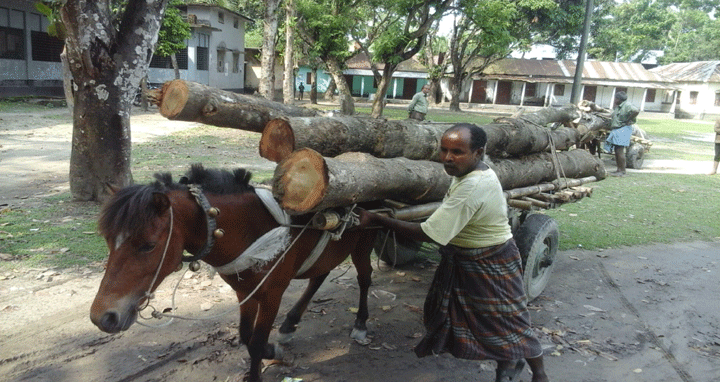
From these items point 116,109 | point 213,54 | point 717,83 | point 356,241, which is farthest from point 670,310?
point 717,83

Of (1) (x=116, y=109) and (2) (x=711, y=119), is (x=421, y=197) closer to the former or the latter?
(1) (x=116, y=109)

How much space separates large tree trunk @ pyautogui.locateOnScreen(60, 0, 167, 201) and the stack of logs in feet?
12.0

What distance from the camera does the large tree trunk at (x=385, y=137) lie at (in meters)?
3.17

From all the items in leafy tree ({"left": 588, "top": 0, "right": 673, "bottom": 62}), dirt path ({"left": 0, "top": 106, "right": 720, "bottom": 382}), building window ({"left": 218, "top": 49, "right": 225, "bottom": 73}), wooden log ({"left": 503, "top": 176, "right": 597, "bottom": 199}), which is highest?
leafy tree ({"left": 588, "top": 0, "right": 673, "bottom": 62})

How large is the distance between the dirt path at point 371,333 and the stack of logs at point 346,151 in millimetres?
988

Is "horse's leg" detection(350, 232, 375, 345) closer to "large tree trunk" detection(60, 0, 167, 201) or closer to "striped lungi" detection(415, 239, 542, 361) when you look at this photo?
"striped lungi" detection(415, 239, 542, 361)

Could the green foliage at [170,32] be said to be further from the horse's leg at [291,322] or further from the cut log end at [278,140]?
the cut log end at [278,140]

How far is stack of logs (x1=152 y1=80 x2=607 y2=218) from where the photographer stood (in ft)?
9.20

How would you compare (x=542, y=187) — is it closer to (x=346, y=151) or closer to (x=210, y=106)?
(x=346, y=151)

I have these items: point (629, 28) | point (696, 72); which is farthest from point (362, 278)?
point (629, 28)

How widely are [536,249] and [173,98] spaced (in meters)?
3.37

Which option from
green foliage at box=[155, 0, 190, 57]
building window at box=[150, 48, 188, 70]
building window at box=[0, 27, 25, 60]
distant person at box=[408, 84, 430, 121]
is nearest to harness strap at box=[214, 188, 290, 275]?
distant person at box=[408, 84, 430, 121]

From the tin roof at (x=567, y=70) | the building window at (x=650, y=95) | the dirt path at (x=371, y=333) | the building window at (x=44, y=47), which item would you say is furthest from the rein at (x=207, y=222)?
the building window at (x=650, y=95)

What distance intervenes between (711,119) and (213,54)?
4240 cm
